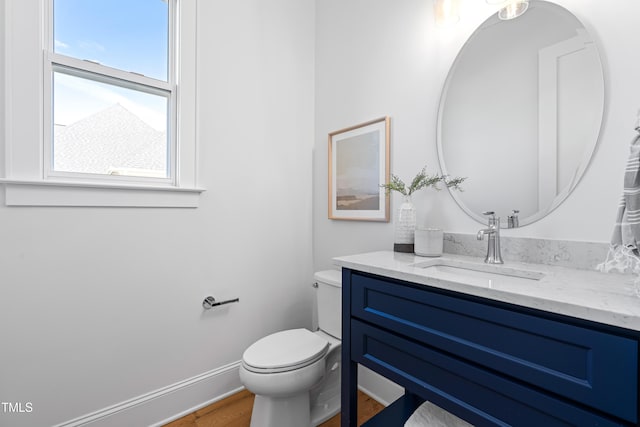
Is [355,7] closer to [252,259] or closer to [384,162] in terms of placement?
[384,162]

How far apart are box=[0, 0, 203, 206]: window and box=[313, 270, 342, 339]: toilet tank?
0.88 metres

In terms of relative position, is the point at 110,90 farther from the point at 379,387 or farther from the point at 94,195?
the point at 379,387

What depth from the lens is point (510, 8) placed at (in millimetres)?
1168

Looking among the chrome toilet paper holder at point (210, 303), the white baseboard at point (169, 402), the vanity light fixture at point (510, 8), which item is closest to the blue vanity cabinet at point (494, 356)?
the chrome toilet paper holder at point (210, 303)

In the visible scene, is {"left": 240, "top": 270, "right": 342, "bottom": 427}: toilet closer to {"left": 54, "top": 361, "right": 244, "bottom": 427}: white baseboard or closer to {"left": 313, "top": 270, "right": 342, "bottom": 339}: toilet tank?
{"left": 313, "top": 270, "right": 342, "bottom": 339}: toilet tank

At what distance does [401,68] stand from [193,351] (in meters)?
1.95

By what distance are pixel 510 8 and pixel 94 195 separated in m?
1.97

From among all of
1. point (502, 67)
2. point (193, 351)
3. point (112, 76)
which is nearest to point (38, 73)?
point (112, 76)

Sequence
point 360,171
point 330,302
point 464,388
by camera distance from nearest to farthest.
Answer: point 464,388 < point 330,302 < point 360,171

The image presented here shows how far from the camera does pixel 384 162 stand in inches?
65.4

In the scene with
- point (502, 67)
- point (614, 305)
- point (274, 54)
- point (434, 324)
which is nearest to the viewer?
point (614, 305)

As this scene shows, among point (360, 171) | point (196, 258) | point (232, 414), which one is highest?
point (360, 171)

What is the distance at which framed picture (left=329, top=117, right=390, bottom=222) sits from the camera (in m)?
1.67

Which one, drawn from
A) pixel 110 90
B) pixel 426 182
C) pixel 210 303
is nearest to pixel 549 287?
pixel 426 182
